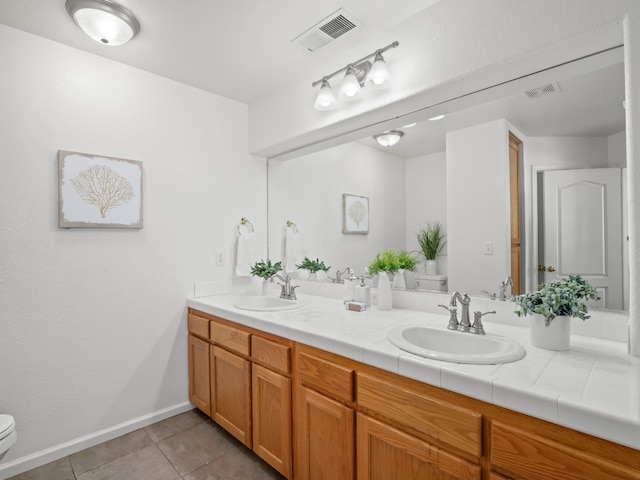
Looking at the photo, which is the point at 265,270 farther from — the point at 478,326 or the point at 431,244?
the point at 478,326

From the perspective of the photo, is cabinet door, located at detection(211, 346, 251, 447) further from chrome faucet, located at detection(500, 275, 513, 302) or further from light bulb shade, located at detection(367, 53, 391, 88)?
light bulb shade, located at detection(367, 53, 391, 88)

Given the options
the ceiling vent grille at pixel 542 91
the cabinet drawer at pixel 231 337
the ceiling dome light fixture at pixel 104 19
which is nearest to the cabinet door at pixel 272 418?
the cabinet drawer at pixel 231 337

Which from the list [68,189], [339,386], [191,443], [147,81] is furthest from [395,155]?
[191,443]

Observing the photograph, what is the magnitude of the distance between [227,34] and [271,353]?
177 cm

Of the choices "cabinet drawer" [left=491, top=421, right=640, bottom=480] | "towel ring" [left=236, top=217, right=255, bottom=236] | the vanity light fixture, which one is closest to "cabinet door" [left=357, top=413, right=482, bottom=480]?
"cabinet drawer" [left=491, top=421, right=640, bottom=480]

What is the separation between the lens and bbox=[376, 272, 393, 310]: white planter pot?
1.92m

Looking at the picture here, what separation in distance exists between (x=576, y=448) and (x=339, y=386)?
788 mm

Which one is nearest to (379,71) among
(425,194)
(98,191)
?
(425,194)

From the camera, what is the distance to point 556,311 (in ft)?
3.94

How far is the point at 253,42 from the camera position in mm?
1941

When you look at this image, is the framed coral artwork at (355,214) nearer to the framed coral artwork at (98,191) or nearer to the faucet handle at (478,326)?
the faucet handle at (478,326)

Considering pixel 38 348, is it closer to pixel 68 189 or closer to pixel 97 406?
pixel 97 406

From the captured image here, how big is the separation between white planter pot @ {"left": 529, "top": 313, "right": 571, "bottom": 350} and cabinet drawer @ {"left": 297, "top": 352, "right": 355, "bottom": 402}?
28.4 inches

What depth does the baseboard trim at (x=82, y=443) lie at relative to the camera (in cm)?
180
